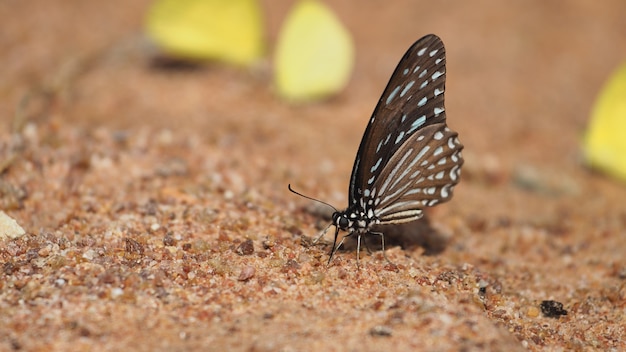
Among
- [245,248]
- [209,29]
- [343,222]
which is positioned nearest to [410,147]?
[343,222]

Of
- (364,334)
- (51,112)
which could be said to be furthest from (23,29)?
(364,334)

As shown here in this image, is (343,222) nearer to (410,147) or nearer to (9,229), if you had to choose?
(410,147)

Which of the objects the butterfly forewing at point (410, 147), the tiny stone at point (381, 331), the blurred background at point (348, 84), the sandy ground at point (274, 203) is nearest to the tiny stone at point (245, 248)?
the sandy ground at point (274, 203)

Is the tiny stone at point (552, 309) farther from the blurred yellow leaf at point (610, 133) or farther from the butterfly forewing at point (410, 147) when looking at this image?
the blurred yellow leaf at point (610, 133)

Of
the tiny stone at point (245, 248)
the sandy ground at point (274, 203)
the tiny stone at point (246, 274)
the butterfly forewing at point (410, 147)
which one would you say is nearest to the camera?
the sandy ground at point (274, 203)

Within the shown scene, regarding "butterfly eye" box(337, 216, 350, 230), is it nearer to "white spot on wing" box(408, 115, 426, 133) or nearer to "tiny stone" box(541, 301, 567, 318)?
"white spot on wing" box(408, 115, 426, 133)

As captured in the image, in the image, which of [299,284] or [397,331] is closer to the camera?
[397,331]

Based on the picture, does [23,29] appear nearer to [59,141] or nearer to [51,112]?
[51,112]

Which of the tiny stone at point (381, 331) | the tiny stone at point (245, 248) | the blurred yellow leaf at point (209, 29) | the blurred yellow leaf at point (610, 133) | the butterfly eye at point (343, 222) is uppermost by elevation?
the blurred yellow leaf at point (209, 29)
